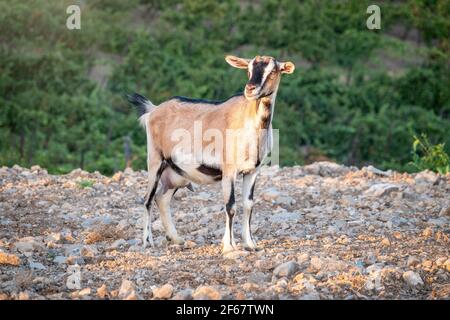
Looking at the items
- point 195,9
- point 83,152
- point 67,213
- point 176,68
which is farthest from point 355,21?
point 67,213

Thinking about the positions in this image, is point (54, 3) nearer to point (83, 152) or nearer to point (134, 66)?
point (134, 66)

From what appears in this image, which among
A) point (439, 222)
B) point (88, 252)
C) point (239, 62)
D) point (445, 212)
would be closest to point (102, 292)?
point (88, 252)

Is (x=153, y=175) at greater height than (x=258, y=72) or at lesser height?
lesser

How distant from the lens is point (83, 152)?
111 ft

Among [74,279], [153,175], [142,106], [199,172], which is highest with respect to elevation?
[142,106]

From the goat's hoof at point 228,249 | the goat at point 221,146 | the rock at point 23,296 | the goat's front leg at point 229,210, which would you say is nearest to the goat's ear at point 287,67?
the goat at point 221,146

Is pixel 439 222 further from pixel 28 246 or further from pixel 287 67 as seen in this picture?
pixel 28 246

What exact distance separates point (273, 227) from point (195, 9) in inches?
1421

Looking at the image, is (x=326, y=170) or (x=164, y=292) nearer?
(x=164, y=292)

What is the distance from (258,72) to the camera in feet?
35.1

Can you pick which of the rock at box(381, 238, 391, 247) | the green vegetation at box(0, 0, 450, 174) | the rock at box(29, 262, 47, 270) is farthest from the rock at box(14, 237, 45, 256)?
the green vegetation at box(0, 0, 450, 174)

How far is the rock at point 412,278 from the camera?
31.0 feet

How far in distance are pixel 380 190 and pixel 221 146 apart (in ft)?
14.3

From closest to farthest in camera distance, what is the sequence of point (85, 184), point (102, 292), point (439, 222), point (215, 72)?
point (102, 292) → point (439, 222) → point (85, 184) → point (215, 72)
